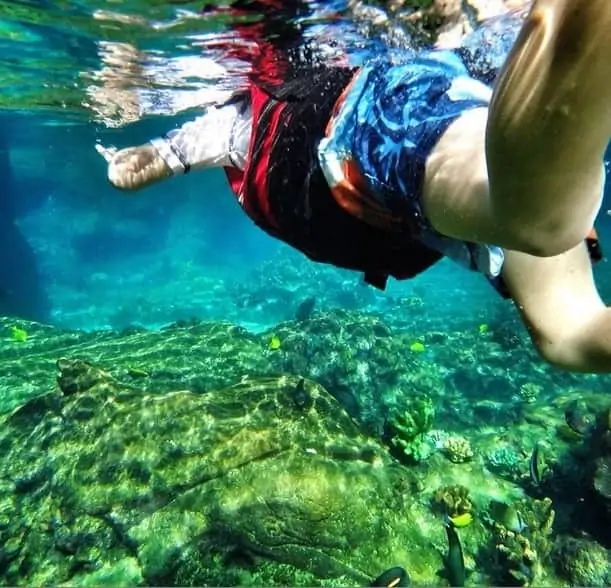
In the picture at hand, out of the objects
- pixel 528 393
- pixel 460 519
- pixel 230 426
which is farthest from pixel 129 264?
pixel 460 519

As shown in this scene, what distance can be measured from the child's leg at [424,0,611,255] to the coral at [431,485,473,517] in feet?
23.2

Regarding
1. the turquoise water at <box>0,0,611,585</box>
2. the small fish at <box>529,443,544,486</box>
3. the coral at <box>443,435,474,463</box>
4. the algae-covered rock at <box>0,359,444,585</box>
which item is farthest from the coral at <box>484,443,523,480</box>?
the algae-covered rock at <box>0,359,444,585</box>

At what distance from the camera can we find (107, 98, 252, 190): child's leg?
12.1 ft

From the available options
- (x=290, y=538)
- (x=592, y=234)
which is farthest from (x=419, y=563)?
(x=592, y=234)

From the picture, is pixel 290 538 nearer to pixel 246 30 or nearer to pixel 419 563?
pixel 419 563

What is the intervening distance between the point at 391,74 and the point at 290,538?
18.6ft

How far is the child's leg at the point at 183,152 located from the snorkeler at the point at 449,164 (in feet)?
0.03

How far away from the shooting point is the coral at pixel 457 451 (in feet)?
31.8

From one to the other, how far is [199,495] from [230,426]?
1126 millimetres

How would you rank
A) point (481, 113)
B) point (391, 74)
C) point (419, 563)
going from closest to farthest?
point (481, 113) → point (391, 74) → point (419, 563)

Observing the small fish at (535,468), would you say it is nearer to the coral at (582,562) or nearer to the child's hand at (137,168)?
the coral at (582,562)

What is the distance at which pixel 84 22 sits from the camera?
386 inches

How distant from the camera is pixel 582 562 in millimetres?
7680

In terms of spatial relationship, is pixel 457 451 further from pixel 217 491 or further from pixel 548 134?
pixel 548 134
